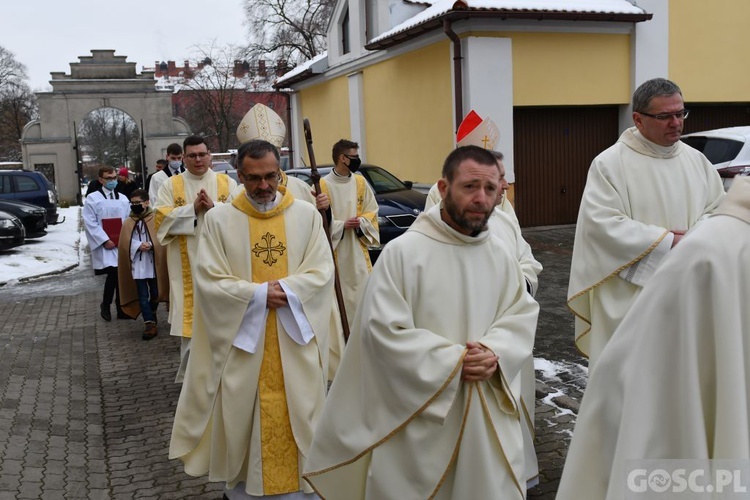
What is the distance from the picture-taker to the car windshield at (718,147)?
40.4 feet

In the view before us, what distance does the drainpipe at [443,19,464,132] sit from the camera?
46.4 ft

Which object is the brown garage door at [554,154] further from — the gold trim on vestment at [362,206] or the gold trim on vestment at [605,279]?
the gold trim on vestment at [605,279]

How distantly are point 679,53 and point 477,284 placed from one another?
47.2ft

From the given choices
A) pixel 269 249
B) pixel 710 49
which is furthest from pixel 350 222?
pixel 710 49

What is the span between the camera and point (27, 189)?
2286cm

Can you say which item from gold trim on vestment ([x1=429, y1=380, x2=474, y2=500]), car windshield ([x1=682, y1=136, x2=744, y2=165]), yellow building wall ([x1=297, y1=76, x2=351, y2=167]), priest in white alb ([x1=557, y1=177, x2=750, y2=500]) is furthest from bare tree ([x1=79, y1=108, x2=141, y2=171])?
priest in white alb ([x1=557, y1=177, x2=750, y2=500])

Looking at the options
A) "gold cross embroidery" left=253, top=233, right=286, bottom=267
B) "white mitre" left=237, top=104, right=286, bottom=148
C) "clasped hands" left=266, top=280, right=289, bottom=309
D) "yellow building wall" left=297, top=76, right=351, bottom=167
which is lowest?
"clasped hands" left=266, top=280, right=289, bottom=309

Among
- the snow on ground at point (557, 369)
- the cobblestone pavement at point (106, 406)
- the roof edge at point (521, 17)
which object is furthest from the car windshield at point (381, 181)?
the snow on ground at point (557, 369)

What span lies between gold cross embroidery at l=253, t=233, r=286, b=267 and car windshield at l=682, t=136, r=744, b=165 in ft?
32.2

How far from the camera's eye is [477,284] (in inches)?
131

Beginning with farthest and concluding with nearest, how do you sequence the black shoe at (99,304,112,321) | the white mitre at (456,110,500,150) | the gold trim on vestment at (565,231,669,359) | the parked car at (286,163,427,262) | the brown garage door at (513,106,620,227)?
1. the brown garage door at (513,106,620,227)
2. the parked car at (286,163,427,262)
3. the black shoe at (99,304,112,321)
4. the white mitre at (456,110,500,150)
5. the gold trim on vestment at (565,231,669,359)

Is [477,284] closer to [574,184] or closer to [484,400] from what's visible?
[484,400]

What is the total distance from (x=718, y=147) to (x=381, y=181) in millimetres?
5624

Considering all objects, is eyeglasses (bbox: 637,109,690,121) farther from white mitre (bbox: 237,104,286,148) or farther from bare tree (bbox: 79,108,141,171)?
bare tree (bbox: 79,108,141,171)
